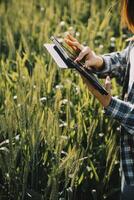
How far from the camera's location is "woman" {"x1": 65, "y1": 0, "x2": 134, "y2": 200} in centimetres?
156

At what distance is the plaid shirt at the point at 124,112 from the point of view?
1.56 m

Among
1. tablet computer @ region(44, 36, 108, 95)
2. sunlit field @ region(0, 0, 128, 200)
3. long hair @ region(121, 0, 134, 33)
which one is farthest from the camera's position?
sunlit field @ region(0, 0, 128, 200)

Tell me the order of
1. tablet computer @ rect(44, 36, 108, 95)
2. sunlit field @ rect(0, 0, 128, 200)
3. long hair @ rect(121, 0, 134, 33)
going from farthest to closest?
1. sunlit field @ rect(0, 0, 128, 200)
2. long hair @ rect(121, 0, 134, 33)
3. tablet computer @ rect(44, 36, 108, 95)

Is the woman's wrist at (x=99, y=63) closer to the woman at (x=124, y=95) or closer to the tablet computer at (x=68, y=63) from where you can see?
the woman at (x=124, y=95)

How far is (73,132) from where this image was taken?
1.88m

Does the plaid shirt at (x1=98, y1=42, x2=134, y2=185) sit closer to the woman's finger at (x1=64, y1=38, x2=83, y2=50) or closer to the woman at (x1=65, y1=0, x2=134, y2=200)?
the woman at (x1=65, y1=0, x2=134, y2=200)

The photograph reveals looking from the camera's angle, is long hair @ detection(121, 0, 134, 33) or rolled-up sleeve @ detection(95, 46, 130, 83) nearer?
long hair @ detection(121, 0, 134, 33)

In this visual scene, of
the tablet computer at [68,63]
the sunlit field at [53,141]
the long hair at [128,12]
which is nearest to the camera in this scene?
the tablet computer at [68,63]

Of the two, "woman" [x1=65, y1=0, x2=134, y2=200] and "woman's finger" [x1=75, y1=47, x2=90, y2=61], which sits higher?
"woman's finger" [x1=75, y1=47, x2=90, y2=61]

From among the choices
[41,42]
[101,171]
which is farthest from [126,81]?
[41,42]

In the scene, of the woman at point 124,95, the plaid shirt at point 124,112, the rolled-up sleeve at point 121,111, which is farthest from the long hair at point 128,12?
the rolled-up sleeve at point 121,111

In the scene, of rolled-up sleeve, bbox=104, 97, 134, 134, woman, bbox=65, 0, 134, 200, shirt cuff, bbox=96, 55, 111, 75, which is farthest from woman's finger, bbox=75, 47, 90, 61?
rolled-up sleeve, bbox=104, 97, 134, 134

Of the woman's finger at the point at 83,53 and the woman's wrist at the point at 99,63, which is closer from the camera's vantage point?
the woman's finger at the point at 83,53


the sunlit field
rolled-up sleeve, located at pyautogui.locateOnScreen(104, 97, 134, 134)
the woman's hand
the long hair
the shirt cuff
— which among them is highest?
the long hair
